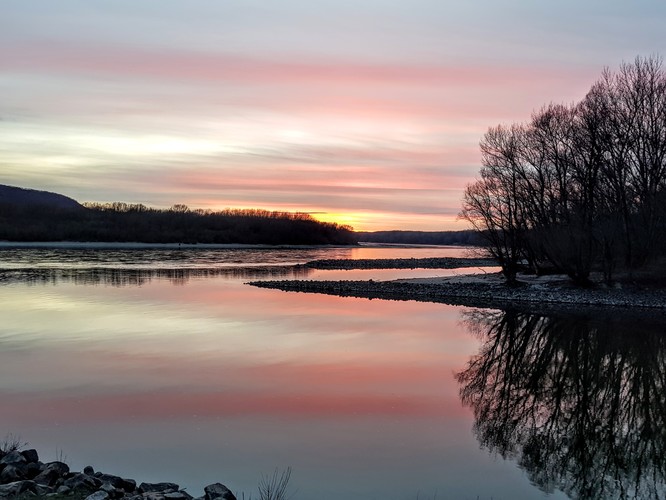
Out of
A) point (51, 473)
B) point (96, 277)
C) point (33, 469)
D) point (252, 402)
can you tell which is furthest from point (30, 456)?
point (96, 277)

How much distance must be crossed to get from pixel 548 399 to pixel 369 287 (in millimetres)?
24462

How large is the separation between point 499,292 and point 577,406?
22077 millimetres

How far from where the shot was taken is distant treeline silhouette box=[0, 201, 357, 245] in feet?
366

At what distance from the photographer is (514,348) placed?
16.0m

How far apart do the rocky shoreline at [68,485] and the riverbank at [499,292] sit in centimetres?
2292

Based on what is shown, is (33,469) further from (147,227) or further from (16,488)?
(147,227)

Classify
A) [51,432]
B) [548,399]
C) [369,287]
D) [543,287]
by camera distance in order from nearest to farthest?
[51,432], [548,399], [543,287], [369,287]

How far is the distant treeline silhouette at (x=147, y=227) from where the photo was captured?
366 feet

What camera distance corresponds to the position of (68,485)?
19.8ft

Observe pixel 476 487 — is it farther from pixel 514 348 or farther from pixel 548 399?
pixel 514 348

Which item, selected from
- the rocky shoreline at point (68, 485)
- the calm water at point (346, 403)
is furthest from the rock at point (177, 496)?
the calm water at point (346, 403)

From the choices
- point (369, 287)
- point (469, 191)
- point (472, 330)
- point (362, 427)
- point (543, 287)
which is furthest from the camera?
point (469, 191)

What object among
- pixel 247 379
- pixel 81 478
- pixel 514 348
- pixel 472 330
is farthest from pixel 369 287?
pixel 81 478

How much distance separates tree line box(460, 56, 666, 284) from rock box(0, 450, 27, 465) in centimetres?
2884
